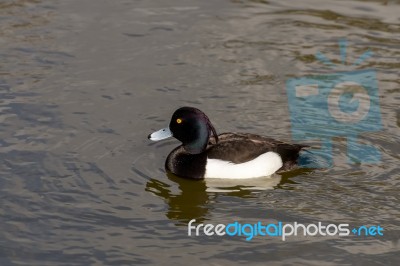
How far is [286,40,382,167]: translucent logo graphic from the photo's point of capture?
11203mm

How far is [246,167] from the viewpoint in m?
10.9

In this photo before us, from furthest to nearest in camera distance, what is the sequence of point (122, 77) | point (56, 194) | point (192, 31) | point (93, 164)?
point (192, 31) → point (122, 77) → point (93, 164) → point (56, 194)

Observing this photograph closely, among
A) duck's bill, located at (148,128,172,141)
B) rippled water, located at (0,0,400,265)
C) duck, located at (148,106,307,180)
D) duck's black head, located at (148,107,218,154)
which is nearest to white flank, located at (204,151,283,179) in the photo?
duck, located at (148,106,307,180)

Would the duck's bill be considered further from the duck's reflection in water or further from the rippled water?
the duck's reflection in water

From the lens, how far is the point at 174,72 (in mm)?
13359

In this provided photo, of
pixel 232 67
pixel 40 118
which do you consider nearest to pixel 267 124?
pixel 232 67

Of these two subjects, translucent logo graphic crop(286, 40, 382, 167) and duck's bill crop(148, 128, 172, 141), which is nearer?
duck's bill crop(148, 128, 172, 141)

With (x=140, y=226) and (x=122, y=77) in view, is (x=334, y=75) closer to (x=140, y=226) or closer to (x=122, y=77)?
(x=122, y=77)

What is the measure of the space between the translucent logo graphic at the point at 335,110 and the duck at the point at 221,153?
1.18ft

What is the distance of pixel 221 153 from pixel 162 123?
4.47 feet

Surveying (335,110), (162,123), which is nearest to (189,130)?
(162,123)

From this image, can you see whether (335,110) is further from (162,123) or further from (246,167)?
(162,123)

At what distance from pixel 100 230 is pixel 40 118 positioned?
10.1 ft

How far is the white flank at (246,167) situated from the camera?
10.8 meters
